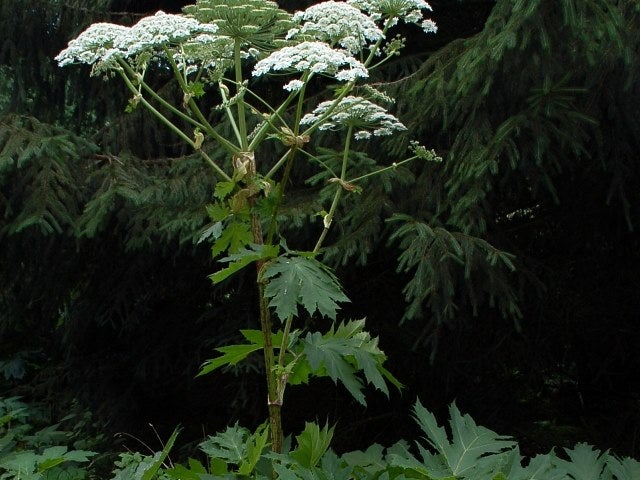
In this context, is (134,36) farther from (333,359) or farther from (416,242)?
(416,242)

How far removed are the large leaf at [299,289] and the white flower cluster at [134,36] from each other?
0.59 meters

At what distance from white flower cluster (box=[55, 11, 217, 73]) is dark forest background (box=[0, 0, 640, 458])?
1.26 metres

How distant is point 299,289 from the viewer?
184cm

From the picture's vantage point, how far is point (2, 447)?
12.1 ft

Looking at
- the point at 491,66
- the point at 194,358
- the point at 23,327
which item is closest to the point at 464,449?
the point at 491,66

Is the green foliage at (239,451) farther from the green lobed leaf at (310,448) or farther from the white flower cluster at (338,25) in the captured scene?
the white flower cluster at (338,25)

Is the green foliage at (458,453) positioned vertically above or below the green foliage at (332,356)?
below

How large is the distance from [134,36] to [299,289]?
29.9 inches

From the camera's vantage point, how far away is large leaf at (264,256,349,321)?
1794 mm

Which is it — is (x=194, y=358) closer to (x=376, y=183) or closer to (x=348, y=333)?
(x=376, y=183)

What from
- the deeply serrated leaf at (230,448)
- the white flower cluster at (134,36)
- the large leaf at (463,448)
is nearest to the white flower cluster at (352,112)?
the white flower cluster at (134,36)

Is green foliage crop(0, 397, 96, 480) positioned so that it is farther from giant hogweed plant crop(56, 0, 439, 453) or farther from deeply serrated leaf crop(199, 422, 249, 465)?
giant hogweed plant crop(56, 0, 439, 453)

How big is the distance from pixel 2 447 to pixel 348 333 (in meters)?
2.32

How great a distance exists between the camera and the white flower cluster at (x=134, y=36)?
1.91 meters
